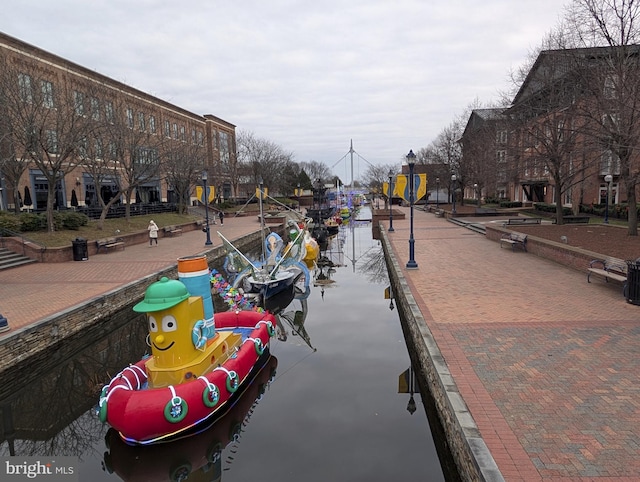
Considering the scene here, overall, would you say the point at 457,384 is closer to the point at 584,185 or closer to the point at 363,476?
the point at 363,476

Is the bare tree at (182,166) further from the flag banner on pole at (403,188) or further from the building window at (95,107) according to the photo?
the flag banner on pole at (403,188)

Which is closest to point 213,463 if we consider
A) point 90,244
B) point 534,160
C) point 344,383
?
point 344,383

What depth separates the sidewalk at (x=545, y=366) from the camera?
447cm

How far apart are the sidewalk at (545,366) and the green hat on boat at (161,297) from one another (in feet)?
14.7

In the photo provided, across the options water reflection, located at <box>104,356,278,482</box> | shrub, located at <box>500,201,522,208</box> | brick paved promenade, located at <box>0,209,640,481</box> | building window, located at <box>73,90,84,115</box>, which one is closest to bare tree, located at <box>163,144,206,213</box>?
building window, located at <box>73,90,84,115</box>

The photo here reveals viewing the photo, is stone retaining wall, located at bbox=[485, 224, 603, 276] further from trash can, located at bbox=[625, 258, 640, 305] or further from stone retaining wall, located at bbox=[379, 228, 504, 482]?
stone retaining wall, located at bbox=[379, 228, 504, 482]

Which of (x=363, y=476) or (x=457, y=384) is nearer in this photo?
(x=363, y=476)

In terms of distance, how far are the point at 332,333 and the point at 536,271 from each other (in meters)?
7.37

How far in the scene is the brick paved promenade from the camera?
14.9ft

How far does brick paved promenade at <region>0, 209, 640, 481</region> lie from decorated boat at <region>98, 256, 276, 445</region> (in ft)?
12.6

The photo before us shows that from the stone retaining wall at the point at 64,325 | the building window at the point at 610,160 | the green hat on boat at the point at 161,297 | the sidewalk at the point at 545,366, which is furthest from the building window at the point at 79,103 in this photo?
the building window at the point at 610,160

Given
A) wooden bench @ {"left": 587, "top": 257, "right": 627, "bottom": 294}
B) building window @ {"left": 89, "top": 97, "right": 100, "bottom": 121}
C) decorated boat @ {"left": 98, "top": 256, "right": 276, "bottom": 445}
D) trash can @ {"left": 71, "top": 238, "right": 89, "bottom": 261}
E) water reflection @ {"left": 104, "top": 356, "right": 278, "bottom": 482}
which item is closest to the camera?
water reflection @ {"left": 104, "top": 356, "right": 278, "bottom": 482}

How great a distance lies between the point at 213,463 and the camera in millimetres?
6137

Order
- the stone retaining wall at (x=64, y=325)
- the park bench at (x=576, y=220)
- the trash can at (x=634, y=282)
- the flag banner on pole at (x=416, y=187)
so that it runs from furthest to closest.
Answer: the park bench at (x=576, y=220) → the flag banner on pole at (x=416, y=187) → the trash can at (x=634, y=282) → the stone retaining wall at (x=64, y=325)
